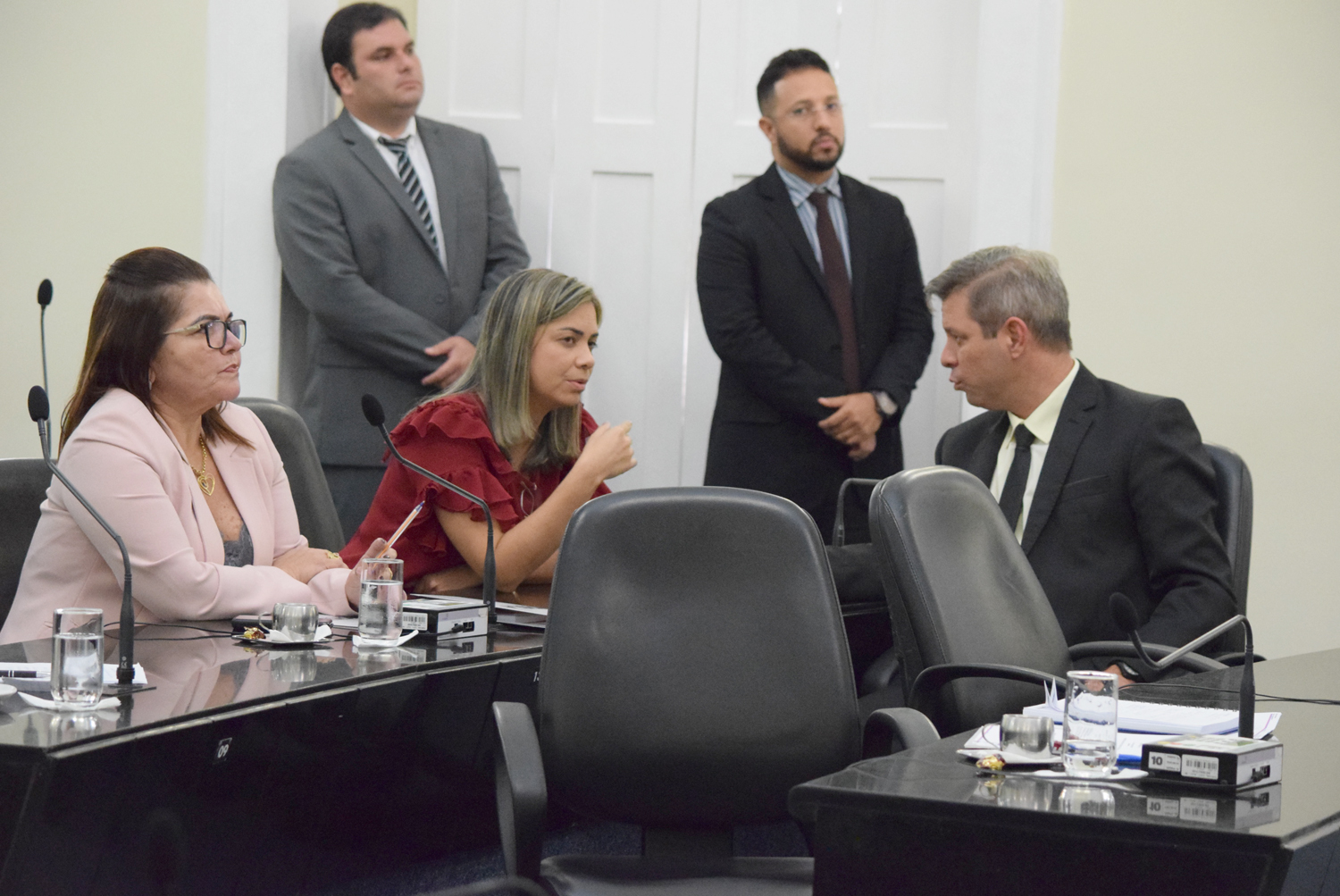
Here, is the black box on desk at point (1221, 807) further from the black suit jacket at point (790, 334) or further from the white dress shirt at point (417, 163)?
the white dress shirt at point (417, 163)

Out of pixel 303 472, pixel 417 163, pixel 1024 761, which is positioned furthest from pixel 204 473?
pixel 417 163

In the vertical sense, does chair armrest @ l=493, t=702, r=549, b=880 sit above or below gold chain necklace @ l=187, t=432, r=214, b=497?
below

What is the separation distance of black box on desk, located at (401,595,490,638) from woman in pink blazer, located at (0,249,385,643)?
7.9 inches

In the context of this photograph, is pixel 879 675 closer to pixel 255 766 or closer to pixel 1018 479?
pixel 1018 479

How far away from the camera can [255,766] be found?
187 cm

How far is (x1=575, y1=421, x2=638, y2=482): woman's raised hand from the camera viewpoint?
288cm

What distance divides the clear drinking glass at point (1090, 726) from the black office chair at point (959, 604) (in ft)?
1.80

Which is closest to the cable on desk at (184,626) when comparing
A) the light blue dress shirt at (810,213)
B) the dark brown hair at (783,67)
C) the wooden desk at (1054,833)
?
the wooden desk at (1054,833)

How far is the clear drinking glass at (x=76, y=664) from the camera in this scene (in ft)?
5.71

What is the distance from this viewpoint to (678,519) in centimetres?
209

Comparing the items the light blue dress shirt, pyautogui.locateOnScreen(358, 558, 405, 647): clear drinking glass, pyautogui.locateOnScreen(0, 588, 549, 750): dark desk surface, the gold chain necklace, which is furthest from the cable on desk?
the light blue dress shirt

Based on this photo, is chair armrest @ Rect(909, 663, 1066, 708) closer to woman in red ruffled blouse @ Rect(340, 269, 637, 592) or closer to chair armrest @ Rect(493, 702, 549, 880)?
chair armrest @ Rect(493, 702, 549, 880)

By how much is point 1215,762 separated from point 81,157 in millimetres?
3847

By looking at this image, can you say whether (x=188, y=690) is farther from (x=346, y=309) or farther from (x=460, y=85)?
(x=460, y=85)
